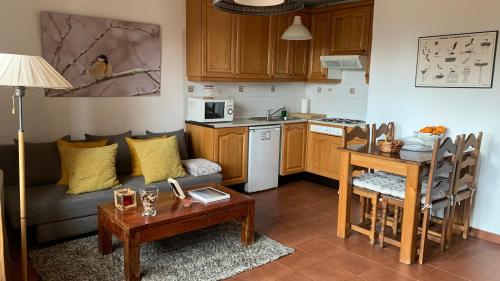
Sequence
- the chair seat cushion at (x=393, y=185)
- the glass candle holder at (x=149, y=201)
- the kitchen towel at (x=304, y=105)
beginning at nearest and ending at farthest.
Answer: the glass candle holder at (x=149, y=201) → the chair seat cushion at (x=393, y=185) → the kitchen towel at (x=304, y=105)

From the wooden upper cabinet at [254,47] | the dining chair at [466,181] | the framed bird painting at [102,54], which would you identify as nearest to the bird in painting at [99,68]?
the framed bird painting at [102,54]

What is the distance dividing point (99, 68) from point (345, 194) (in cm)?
260

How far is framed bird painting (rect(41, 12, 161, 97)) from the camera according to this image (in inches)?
137

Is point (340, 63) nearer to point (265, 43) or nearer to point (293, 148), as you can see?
point (265, 43)

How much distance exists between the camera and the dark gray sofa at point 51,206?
2850 mm

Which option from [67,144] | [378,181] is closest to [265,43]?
[378,181]

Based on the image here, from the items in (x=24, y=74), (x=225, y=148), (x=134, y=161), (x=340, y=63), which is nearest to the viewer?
(x=24, y=74)

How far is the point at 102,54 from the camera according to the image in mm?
3738

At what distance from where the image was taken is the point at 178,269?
2.67 meters

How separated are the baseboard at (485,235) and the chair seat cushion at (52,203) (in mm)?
3031

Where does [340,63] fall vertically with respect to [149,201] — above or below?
above

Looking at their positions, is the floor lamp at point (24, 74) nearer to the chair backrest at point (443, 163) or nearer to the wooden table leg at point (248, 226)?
the wooden table leg at point (248, 226)

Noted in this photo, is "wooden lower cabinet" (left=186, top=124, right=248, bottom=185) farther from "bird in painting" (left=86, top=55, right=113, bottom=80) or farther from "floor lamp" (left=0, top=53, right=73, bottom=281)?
"floor lamp" (left=0, top=53, right=73, bottom=281)

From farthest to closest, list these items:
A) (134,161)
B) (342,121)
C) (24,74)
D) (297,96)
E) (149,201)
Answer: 1. (297,96)
2. (342,121)
3. (134,161)
4. (149,201)
5. (24,74)
